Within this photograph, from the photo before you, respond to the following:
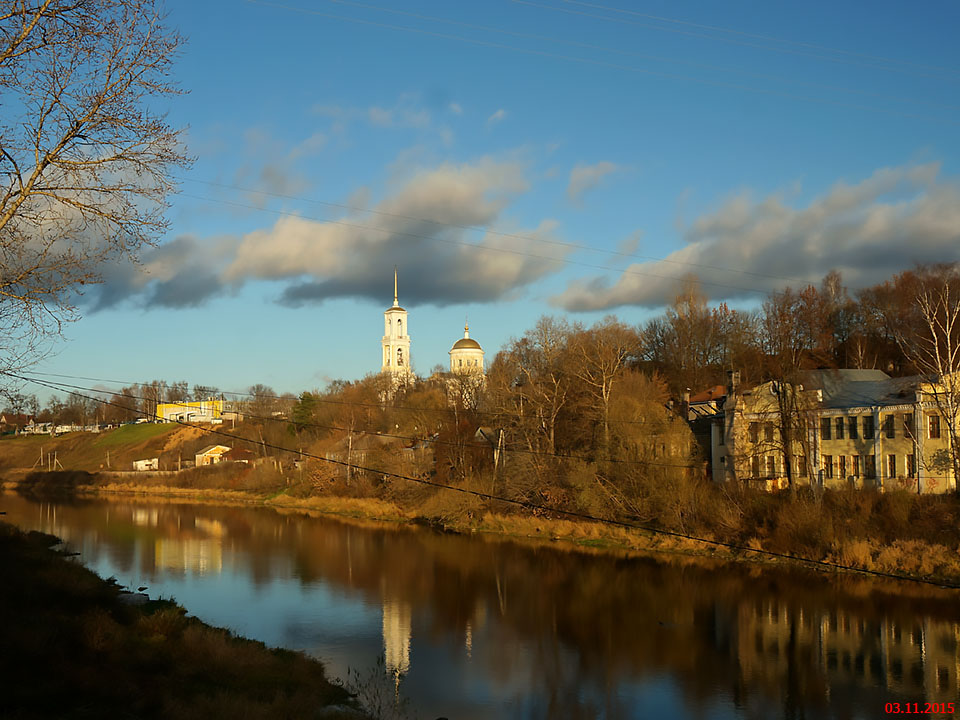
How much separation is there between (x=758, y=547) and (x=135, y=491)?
63816 millimetres

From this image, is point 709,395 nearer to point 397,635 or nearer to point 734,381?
point 734,381

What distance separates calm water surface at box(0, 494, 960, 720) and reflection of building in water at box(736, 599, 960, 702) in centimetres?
8

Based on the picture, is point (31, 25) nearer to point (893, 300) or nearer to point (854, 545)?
point (854, 545)

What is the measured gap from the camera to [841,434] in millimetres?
42406

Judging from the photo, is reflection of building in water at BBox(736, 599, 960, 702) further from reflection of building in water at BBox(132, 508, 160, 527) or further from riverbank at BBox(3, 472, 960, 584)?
reflection of building in water at BBox(132, 508, 160, 527)

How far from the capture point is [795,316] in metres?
42.7

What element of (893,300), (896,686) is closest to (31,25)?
(896,686)

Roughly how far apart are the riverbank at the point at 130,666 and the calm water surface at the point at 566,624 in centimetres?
288

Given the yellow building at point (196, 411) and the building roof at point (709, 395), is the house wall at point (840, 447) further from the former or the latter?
the yellow building at point (196, 411)

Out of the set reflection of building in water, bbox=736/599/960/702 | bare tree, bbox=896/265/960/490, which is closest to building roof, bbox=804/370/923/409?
bare tree, bbox=896/265/960/490

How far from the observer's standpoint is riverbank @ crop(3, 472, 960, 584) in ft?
108

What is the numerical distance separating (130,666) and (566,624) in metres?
16.3

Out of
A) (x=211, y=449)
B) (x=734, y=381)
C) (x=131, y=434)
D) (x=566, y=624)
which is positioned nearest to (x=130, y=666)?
(x=566, y=624)
